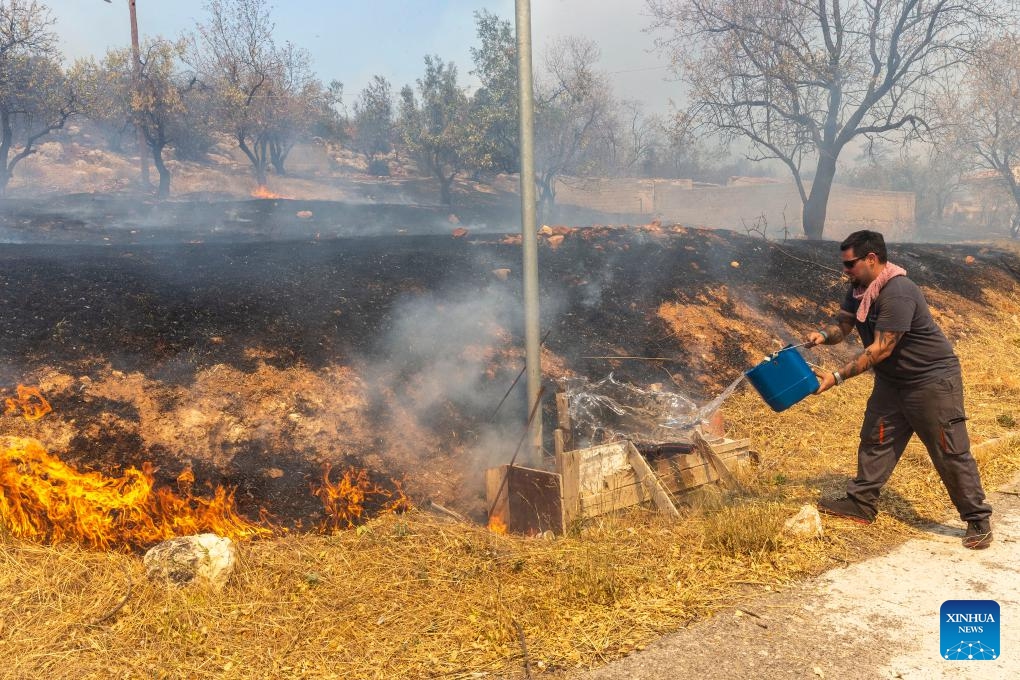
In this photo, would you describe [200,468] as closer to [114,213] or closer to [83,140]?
[114,213]

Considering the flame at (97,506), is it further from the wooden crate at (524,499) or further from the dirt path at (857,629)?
the dirt path at (857,629)

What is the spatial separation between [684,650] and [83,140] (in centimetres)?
3734

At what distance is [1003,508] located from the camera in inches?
186

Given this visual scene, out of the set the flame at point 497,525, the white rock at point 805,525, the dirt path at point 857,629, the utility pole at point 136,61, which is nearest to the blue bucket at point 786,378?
the white rock at point 805,525

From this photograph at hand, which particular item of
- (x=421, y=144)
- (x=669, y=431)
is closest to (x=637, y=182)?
(x=421, y=144)

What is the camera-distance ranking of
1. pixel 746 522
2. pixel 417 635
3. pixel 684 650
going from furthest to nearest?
pixel 746 522
pixel 417 635
pixel 684 650

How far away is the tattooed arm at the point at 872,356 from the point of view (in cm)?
410

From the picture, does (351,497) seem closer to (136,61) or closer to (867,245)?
(867,245)

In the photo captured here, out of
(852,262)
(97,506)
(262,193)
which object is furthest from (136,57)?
(852,262)

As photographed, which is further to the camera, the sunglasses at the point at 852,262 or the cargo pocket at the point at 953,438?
the sunglasses at the point at 852,262

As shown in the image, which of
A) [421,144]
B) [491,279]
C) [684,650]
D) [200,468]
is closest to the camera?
[684,650]

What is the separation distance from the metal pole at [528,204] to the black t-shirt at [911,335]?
243cm

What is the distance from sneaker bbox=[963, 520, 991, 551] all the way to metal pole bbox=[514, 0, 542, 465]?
2979 mm

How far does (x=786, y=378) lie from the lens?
4.38 meters
